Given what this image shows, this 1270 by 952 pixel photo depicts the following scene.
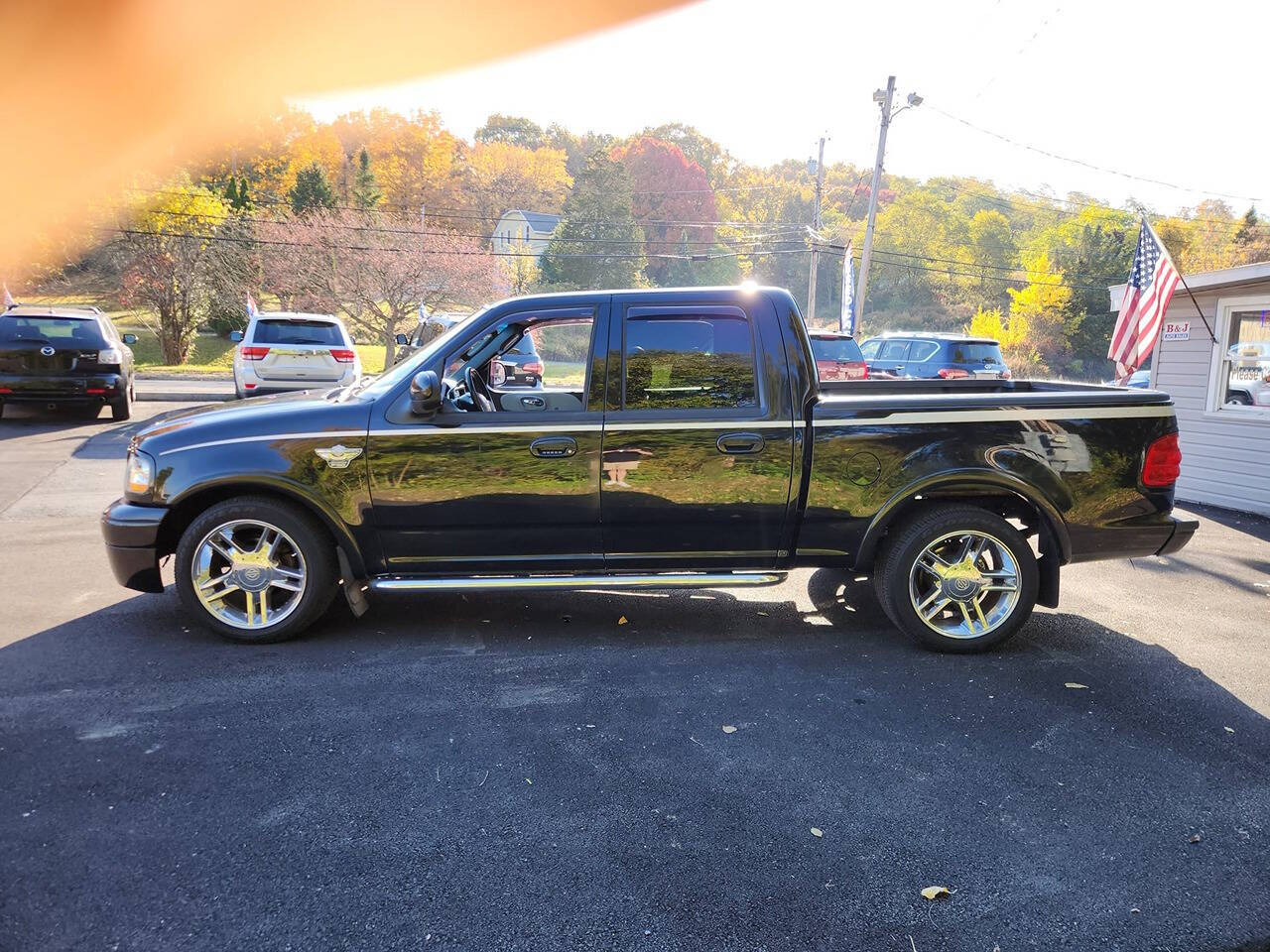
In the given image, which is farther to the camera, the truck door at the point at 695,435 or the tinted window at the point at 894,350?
the tinted window at the point at 894,350

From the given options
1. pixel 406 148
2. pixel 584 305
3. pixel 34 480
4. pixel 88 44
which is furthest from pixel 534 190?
pixel 584 305

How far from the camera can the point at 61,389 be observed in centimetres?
1269

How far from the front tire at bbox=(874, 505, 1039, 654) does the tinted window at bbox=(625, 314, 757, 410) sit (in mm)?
1241

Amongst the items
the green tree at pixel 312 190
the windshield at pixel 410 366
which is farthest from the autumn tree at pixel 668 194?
the windshield at pixel 410 366

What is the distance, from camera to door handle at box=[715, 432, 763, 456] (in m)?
4.53

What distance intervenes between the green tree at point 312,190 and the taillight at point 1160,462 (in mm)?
47798

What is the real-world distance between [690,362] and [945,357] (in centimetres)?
1455

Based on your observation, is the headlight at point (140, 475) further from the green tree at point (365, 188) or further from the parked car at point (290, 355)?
the green tree at point (365, 188)

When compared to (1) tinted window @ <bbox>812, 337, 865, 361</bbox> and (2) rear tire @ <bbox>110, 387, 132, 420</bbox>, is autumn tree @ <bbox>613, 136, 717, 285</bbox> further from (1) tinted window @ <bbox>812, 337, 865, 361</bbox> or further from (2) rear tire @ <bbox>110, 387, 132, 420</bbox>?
(2) rear tire @ <bbox>110, 387, 132, 420</bbox>

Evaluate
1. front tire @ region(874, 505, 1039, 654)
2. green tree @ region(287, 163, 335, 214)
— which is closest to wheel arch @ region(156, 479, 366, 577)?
front tire @ region(874, 505, 1039, 654)

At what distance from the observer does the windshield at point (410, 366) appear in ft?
15.1

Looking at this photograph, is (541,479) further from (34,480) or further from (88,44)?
(88,44)

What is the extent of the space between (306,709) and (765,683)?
86.7 inches

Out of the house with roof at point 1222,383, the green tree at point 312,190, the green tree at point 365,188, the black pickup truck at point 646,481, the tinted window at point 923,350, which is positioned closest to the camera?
the black pickup truck at point 646,481
